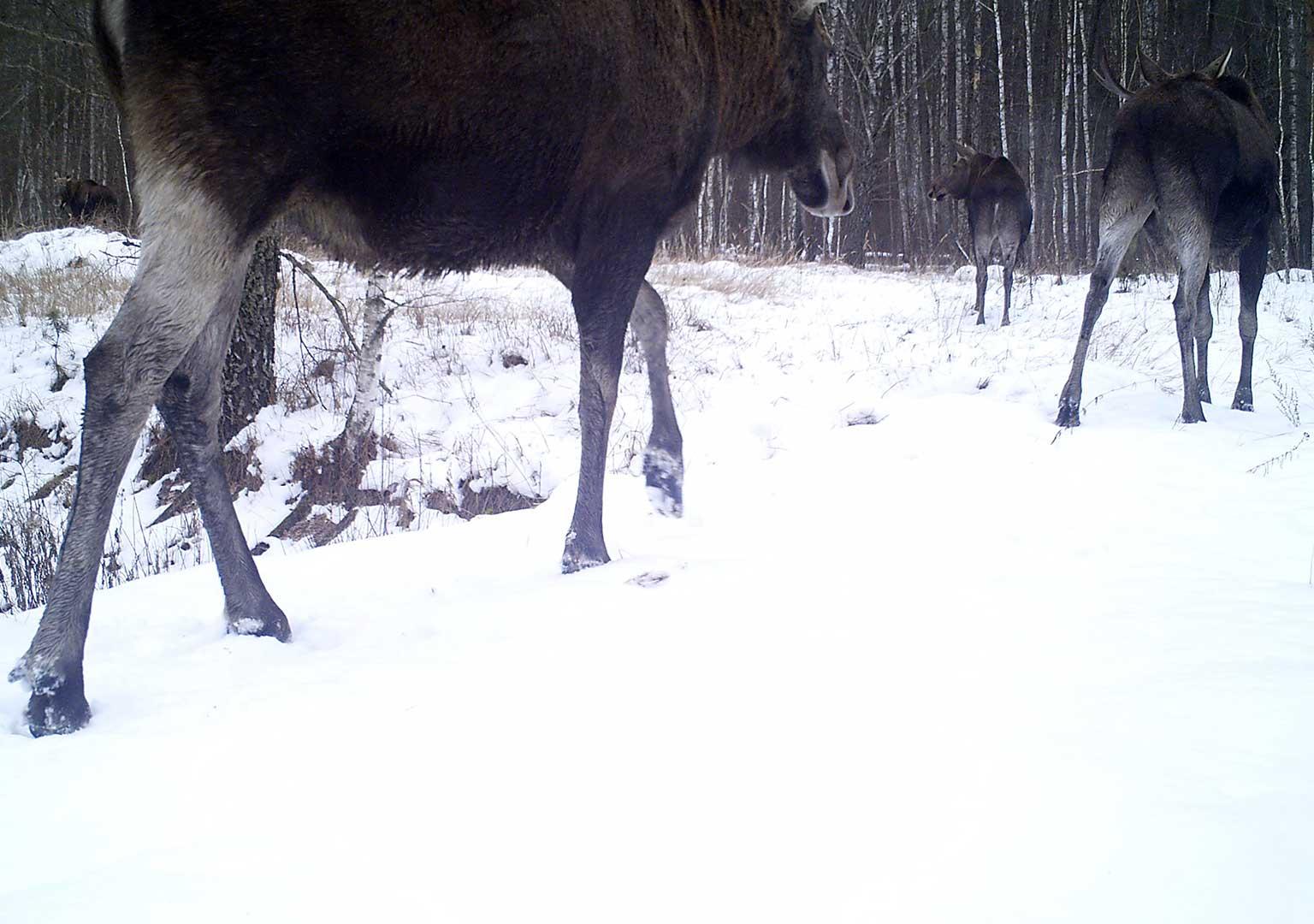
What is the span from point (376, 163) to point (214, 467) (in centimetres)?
104

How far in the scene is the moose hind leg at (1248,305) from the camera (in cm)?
604

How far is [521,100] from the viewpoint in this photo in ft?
8.70

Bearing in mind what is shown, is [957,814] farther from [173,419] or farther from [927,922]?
[173,419]

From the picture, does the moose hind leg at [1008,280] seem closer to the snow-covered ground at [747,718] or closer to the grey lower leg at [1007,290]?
the grey lower leg at [1007,290]

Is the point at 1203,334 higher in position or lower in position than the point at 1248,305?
lower

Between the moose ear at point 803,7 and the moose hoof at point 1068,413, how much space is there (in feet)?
9.66

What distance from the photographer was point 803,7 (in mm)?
3602

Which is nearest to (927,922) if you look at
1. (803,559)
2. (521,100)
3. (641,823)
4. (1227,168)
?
(641,823)

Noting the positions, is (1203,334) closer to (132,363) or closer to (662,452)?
(662,452)

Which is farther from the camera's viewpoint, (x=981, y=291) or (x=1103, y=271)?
(x=981, y=291)

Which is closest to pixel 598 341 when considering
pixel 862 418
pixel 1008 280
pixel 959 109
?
pixel 862 418

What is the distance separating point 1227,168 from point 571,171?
183 inches

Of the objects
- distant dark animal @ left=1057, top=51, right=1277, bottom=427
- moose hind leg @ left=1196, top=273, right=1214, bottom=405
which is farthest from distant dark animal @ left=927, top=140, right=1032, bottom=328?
distant dark animal @ left=1057, top=51, right=1277, bottom=427

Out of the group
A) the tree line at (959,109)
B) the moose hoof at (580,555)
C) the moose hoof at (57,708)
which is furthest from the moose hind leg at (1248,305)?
the tree line at (959,109)
